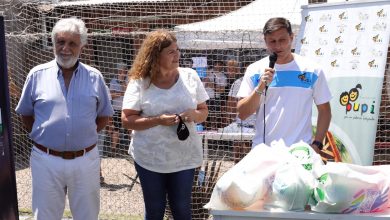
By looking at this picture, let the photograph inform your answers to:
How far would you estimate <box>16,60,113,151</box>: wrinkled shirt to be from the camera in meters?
3.71

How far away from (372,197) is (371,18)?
285 cm

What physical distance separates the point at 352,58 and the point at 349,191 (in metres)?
2.85

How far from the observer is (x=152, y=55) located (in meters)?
3.79

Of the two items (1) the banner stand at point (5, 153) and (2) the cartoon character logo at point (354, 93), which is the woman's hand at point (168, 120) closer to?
(1) the banner stand at point (5, 153)

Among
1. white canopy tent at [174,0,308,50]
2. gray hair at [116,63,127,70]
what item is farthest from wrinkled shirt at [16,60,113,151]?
gray hair at [116,63,127,70]

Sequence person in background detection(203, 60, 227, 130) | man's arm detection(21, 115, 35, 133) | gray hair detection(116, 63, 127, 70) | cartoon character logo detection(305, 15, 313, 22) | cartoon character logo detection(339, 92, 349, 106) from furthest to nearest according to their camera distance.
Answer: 1. gray hair detection(116, 63, 127, 70)
2. person in background detection(203, 60, 227, 130)
3. cartoon character logo detection(305, 15, 313, 22)
4. cartoon character logo detection(339, 92, 349, 106)
5. man's arm detection(21, 115, 35, 133)

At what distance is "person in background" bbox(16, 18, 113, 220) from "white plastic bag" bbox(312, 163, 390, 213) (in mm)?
1843

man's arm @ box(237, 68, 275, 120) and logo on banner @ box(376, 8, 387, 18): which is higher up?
logo on banner @ box(376, 8, 387, 18)

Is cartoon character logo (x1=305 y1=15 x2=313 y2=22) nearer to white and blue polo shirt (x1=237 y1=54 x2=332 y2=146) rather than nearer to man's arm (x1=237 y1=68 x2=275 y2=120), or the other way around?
white and blue polo shirt (x1=237 y1=54 x2=332 y2=146)

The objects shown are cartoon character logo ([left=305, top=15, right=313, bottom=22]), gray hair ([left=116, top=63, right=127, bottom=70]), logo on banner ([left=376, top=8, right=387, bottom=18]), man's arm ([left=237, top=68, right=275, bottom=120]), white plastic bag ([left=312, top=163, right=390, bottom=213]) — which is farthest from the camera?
gray hair ([left=116, top=63, right=127, bottom=70])

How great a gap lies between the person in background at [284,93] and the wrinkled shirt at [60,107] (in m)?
1.00

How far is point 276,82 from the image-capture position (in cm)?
359

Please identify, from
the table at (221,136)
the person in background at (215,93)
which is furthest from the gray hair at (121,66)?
the table at (221,136)

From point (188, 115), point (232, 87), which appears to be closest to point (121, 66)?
point (232, 87)
